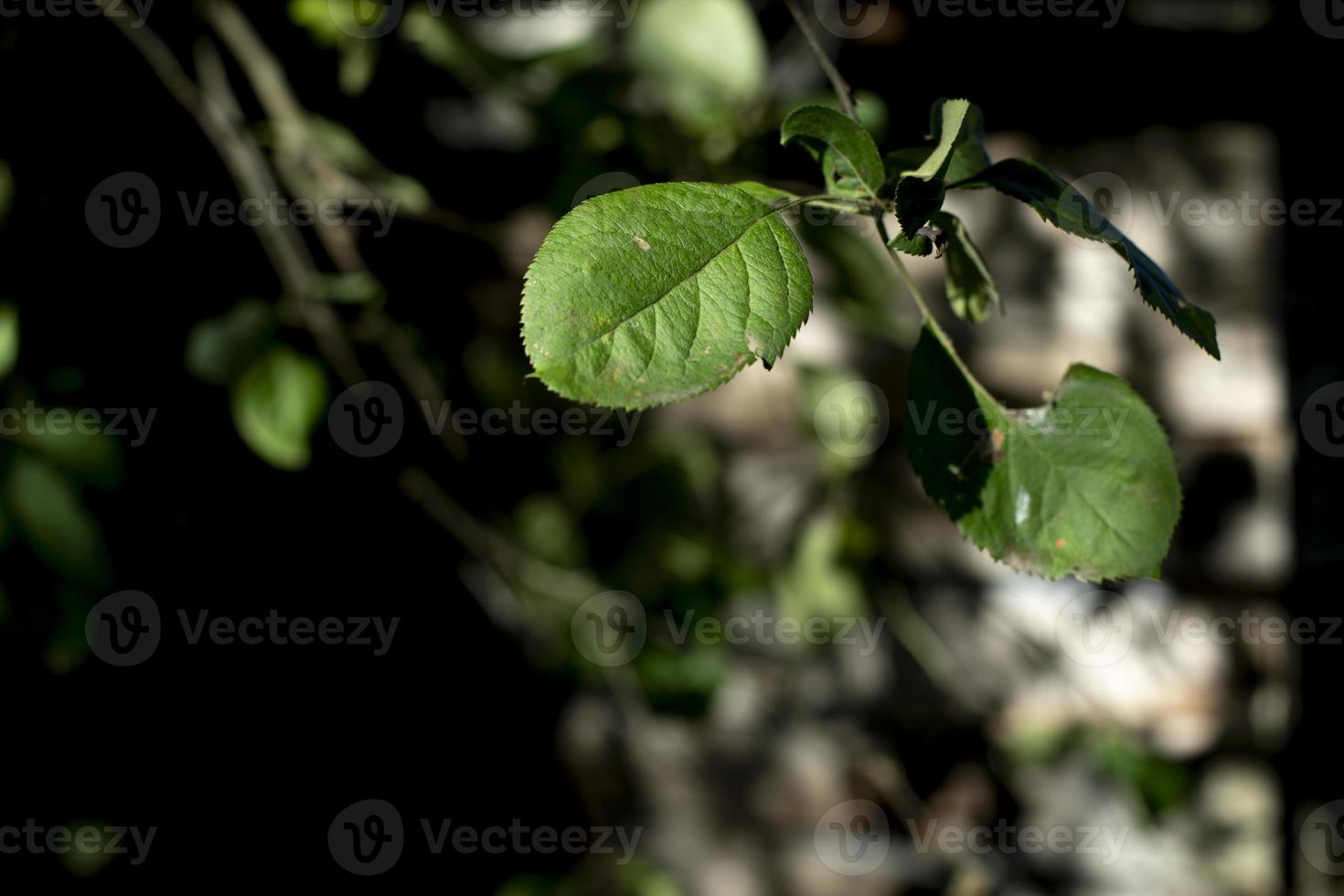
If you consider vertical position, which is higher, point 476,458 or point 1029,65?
point 1029,65

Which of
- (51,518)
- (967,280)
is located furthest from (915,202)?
(51,518)

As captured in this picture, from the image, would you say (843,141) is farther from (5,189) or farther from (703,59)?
(5,189)

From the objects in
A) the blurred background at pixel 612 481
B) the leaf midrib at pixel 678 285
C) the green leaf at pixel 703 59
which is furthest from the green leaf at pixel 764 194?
the green leaf at pixel 703 59

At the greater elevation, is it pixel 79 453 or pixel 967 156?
pixel 967 156

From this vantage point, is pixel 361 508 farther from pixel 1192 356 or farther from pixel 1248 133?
pixel 1248 133

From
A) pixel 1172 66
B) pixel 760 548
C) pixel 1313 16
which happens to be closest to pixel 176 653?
pixel 760 548

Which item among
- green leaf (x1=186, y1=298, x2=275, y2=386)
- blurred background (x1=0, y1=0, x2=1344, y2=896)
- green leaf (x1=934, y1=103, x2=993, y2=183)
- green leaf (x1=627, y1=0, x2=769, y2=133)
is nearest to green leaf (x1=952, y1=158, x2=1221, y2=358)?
green leaf (x1=934, y1=103, x2=993, y2=183)

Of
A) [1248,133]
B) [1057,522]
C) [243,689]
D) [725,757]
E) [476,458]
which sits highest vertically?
[1057,522]

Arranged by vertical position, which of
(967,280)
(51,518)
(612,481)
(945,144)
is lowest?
(612,481)
